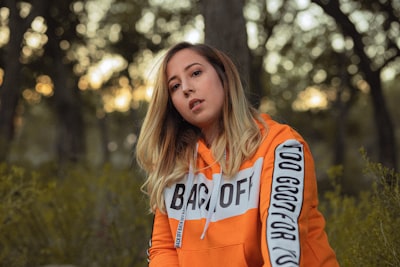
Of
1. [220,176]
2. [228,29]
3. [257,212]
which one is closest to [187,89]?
[220,176]

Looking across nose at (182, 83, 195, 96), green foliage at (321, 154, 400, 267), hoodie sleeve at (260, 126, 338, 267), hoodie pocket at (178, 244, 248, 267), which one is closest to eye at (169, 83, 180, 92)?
nose at (182, 83, 195, 96)

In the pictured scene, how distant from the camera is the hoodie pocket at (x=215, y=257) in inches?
91.1

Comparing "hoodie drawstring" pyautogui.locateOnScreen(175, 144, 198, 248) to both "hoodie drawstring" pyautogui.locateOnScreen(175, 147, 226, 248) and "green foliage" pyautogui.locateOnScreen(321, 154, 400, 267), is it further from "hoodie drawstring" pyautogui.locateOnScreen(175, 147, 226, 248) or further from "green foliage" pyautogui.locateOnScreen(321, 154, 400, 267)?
"green foliage" pyautogui.locateOnScreen(321, 154, 400, 267)

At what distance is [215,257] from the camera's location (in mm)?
2395

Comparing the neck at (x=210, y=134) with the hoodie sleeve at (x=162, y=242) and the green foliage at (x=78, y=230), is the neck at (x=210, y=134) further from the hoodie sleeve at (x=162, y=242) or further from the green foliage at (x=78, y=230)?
the green foliage at (x=78, y=230)

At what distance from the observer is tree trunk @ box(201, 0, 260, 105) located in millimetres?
4352

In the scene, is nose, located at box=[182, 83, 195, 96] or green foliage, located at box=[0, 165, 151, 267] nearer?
nose, located at box=[182, 83, 195, 96]

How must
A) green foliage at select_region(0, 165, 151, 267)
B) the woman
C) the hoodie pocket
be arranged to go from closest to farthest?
the woman, the hoodie pocket, green foliage at select_region(0, 165, 151, 267)

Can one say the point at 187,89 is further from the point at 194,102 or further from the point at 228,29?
the point at 228,29

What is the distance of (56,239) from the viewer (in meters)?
5.82

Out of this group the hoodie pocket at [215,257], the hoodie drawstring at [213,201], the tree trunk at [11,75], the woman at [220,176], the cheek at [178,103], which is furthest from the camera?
the tree trunk at [11,75]

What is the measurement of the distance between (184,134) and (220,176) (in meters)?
0.49

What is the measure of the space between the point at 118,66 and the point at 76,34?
8009mm

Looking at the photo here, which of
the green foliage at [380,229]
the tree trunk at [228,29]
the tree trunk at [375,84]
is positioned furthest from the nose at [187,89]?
the tree trunk at [375,84]
